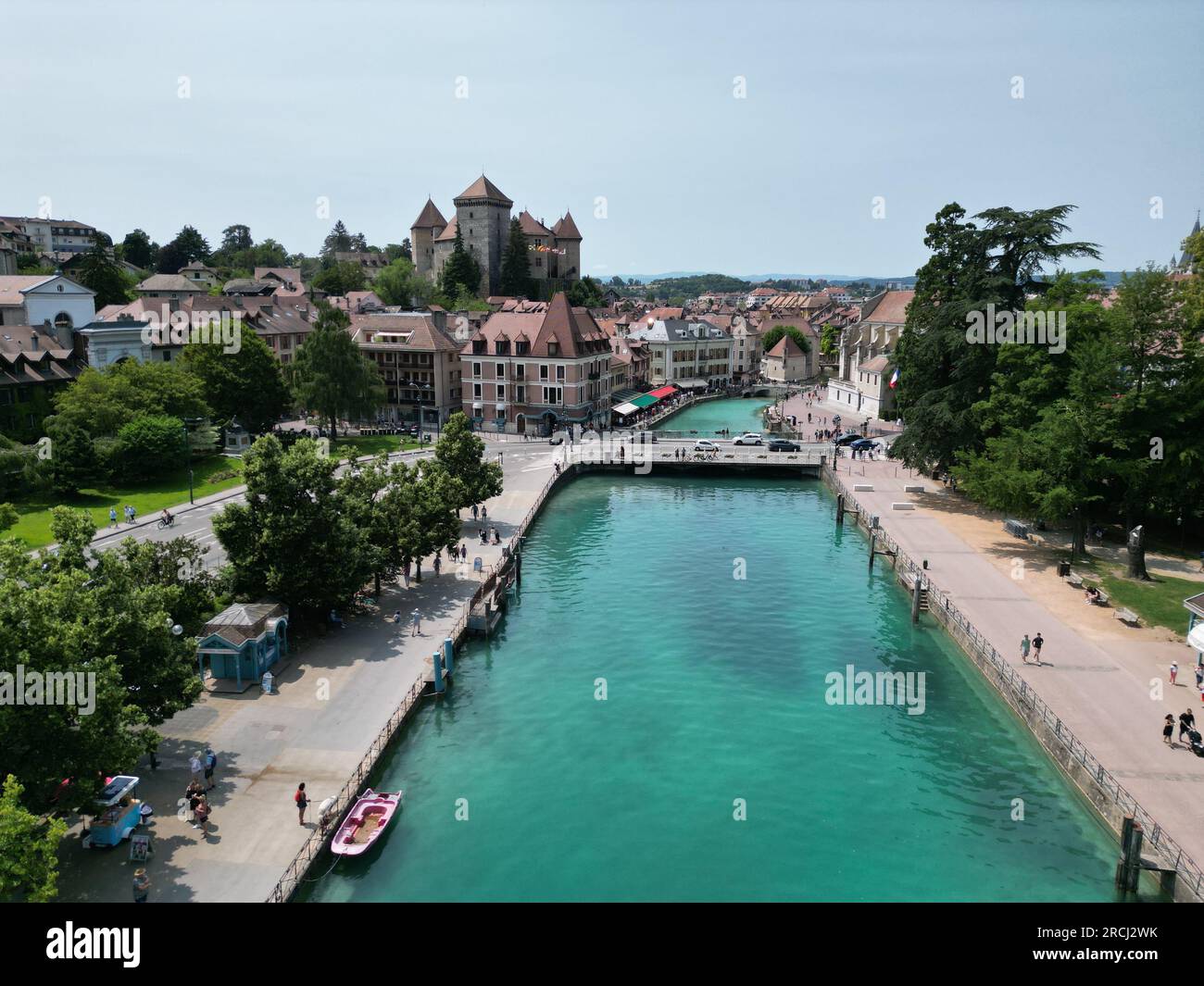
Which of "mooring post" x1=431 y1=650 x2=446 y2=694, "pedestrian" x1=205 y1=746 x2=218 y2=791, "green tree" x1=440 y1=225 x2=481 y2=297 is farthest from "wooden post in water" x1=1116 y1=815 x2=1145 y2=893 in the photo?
"green tree" x1=440 y1=225 x2=481 y2=297

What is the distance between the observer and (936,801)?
27844 mm

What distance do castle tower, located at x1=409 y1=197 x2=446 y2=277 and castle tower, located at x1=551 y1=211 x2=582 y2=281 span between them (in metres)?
24.7

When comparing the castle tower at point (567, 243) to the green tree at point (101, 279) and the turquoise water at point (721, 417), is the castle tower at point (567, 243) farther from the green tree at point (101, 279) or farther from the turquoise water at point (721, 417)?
the green tree at point (101, 279)

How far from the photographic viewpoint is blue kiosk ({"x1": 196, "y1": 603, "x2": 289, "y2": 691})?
3195cm

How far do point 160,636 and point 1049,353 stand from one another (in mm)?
51269

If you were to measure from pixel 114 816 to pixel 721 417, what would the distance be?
335 feet

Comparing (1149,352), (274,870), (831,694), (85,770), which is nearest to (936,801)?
(831,694)

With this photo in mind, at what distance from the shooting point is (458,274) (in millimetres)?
159125

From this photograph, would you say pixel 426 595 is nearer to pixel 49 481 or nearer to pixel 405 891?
pixel 405 891

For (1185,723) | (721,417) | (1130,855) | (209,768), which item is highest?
(721,417)

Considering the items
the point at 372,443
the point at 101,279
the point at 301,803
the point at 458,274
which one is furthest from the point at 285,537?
the point at 458,274

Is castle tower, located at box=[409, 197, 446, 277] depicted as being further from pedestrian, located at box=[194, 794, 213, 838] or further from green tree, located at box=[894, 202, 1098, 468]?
pedestrian, located at box=[194, 794, 213, 838]

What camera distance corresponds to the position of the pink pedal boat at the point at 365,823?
2375 cm

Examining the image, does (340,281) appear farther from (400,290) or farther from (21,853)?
(21,853)
